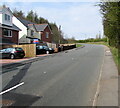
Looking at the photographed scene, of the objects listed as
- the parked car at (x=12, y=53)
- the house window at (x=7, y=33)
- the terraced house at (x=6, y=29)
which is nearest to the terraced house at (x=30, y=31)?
the terraced house at (x=6, y=29)


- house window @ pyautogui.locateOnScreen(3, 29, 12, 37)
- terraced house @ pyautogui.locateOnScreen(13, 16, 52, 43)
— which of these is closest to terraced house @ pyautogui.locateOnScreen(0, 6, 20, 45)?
house window @ pyautogui.locateOnScreen(3, 29, 12, 37)

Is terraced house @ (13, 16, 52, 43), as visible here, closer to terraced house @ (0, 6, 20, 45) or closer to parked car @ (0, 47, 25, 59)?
terraced house @ (0, 6, 20, 45)

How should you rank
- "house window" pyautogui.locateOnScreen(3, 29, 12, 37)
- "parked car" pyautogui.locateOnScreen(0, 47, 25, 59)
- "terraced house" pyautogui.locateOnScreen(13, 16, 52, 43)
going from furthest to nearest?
"terraced house" pyautogui.locateOnScreen(13, 16, 52, 43)
"house window" pyautogui.locateOnScreen(3, 29, 12, 37)
"parked car" pyautogui.locateOnScreen(0, 47, 25, 59)

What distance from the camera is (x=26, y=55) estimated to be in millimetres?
24953

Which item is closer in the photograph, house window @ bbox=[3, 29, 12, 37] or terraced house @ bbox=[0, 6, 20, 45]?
terraced house @ bbox=[0, 6, 20, 45]

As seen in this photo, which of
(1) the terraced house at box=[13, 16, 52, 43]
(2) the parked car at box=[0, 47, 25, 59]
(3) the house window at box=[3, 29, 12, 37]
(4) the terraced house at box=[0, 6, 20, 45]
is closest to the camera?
(2) the parked car at box=[0, 47, 25, 59]

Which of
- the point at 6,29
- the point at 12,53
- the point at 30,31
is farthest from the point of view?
the point at 30,31

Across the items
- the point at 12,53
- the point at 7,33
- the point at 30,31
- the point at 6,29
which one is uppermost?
the point at 30,31

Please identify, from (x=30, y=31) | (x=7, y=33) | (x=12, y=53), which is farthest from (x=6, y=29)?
(x=30, y=31)

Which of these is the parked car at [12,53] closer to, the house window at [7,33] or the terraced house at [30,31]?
the house window at [7,33]

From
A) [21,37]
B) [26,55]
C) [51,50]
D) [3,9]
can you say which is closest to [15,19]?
[21,37]

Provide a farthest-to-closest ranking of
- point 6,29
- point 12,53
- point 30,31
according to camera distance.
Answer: point 30,31, point 6,29, point 12,53

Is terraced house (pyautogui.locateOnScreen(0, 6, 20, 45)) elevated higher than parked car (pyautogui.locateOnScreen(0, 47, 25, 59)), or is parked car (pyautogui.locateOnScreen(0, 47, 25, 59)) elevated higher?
terraced house (pyautogui.locateOnScreen(0, 6, 20, 45))

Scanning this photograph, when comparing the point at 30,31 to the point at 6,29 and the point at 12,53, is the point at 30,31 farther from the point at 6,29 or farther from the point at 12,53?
the point at 12,53
